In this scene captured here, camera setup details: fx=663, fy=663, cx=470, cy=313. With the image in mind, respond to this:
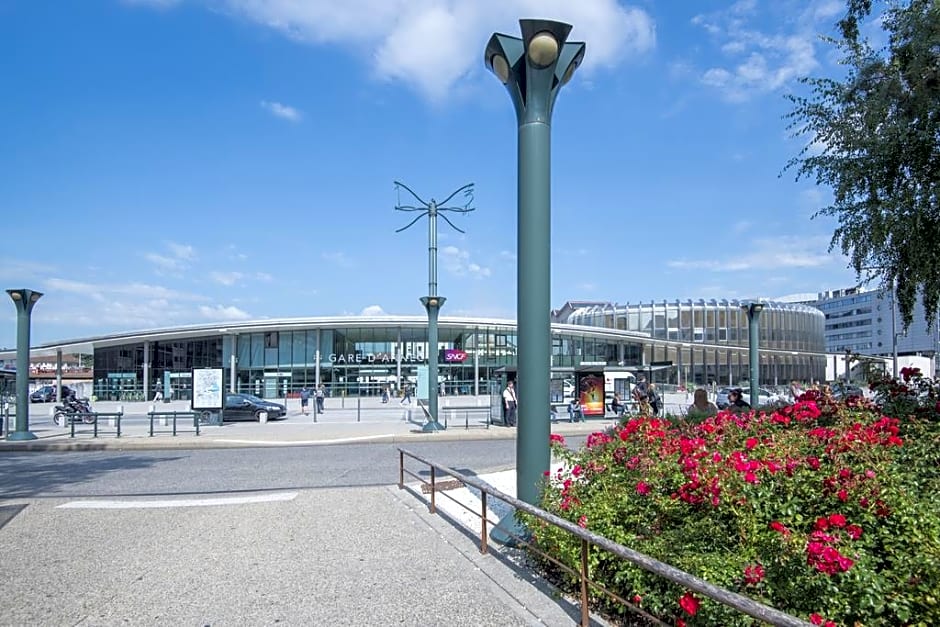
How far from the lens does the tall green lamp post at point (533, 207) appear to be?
21.6ft

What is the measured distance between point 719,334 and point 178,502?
8705 centimetres

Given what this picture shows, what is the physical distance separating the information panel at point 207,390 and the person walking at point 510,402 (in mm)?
11931

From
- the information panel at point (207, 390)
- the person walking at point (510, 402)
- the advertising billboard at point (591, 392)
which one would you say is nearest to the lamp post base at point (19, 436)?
the information panel at point (207, 390)

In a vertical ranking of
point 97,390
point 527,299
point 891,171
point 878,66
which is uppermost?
point 878,66

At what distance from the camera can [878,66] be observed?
1013 centimetres

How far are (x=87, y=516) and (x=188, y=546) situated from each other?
2502 mm

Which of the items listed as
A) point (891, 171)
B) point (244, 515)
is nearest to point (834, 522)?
point (244, 515)

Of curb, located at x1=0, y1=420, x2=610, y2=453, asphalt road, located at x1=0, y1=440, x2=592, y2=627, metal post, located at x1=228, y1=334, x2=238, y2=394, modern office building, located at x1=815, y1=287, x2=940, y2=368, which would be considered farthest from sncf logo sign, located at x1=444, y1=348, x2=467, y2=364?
modern office building, located at x1=815, y1=287, x2=940, y2=368

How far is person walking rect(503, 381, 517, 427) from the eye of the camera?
22.1 metres

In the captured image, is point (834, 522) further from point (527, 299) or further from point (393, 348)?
point (393, 348)

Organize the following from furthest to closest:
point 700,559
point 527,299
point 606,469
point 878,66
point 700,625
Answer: point 878,66 → point 527,299 → point 606,469 → point 700,559 → point 700,625

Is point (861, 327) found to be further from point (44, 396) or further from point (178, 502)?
point (178, 502)

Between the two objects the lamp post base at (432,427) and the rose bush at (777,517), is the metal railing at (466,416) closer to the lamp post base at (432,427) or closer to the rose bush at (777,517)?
the lamp post base at (432,427)

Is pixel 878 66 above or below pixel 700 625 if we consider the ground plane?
above
